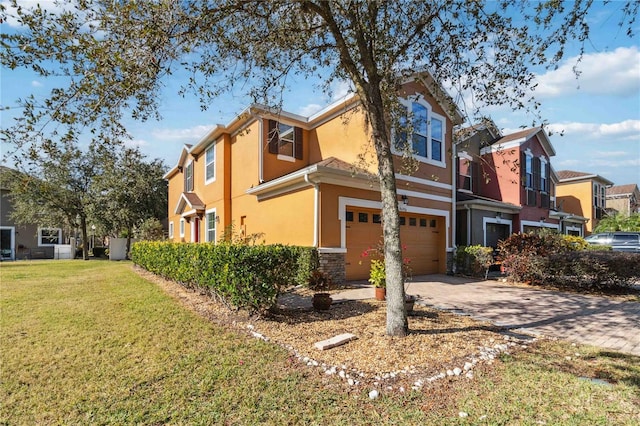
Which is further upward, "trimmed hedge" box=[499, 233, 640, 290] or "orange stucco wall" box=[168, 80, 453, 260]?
"orange stucco wall" box=[168, 80, 453, 260]

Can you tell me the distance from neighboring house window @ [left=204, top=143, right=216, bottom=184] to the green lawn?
12.0 metres

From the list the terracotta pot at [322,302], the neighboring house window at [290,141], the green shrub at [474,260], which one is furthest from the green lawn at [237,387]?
the neighboring house window at [290,141]

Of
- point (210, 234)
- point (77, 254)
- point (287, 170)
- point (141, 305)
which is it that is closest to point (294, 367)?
point (141, 305)

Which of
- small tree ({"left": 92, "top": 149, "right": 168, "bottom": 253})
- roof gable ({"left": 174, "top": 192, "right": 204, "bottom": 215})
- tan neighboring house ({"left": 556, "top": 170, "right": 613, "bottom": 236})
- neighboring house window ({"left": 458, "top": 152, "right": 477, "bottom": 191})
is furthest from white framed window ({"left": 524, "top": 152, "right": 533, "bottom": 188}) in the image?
small tree ({"left": 92, "top": 149, "right": 168, "bottom": 253})

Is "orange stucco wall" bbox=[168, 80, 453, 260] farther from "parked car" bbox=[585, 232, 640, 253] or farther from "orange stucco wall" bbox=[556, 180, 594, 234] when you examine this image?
"orange stucco wall" bbox=[556, 180, 594, 234]

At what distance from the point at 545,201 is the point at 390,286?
19.3 m

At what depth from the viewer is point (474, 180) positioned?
1945 centimetres

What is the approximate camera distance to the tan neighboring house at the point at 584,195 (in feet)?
95.8

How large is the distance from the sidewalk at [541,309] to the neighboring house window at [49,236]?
3209 cm

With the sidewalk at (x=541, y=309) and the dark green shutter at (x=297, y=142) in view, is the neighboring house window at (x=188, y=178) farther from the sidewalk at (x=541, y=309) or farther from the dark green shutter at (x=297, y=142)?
the sidewalk at (x=541, y=309)

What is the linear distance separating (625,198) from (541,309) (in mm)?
45083

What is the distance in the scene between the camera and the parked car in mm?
18500

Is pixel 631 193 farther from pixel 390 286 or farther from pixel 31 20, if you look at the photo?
pixel 31 20

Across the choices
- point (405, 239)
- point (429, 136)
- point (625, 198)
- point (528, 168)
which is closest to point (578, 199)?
point (528, 168)
